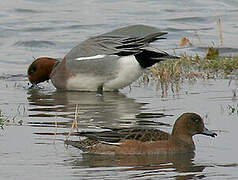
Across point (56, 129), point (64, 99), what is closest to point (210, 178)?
point (56, 129)

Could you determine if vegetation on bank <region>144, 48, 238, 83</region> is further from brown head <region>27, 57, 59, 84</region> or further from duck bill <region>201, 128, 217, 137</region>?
duck bill <region>201, 128, 217, 137</region>

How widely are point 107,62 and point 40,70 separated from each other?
3.97 ft

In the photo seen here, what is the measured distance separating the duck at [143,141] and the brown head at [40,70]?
414 cm

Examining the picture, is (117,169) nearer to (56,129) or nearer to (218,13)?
(56,129)

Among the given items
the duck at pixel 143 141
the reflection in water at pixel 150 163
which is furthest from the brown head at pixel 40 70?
the reflection in water at pixel 150 163

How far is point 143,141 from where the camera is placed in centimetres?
680

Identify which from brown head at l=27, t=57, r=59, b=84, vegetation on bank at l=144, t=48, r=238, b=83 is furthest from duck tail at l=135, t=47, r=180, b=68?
brown head at l=27, t=57, r=59, b=84

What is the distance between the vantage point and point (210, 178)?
5945 mm

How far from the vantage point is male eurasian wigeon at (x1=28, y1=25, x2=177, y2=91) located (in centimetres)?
1029

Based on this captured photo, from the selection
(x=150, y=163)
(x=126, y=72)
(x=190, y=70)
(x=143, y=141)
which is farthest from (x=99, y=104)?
(x=150, y=163)

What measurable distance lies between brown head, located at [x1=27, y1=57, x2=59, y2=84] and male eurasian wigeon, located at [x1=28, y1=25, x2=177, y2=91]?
1.46ft

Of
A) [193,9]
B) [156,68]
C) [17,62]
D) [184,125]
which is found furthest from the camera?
[193,9]

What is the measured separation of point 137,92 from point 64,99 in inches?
39.5

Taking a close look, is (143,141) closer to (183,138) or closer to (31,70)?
(183,138)
